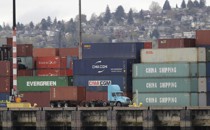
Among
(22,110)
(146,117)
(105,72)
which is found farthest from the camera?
(105,72)

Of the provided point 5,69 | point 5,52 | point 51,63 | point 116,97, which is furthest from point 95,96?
point 51,63

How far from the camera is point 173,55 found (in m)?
91.2

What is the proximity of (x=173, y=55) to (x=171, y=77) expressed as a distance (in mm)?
2251

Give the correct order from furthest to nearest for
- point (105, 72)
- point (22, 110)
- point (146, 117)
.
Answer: point (105, 72)
point (22, 110)
point (146, 117)

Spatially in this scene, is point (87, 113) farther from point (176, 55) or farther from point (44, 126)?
point (176, 55)

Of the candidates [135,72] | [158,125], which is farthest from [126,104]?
[158,125]

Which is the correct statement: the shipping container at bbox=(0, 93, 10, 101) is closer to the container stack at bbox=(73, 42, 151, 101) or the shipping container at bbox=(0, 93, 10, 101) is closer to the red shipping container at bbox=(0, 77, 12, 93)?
the red shipping container at bbox=(0, 77, 12, 93)

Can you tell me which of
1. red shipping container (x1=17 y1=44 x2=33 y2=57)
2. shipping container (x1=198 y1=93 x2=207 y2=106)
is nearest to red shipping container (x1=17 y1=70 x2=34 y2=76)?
red shipping container (x1=17 y1=44 x2=33 y2=57)

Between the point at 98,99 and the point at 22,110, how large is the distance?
10115 millimetres

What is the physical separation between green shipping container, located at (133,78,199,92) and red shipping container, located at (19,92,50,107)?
10.7 metres

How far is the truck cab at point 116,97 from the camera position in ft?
299

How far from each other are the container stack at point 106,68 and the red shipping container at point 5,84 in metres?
7.85

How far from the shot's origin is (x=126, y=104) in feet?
298

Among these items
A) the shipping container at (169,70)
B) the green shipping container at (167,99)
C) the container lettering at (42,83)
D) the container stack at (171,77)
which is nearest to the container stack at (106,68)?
the container stack at (171,77)
